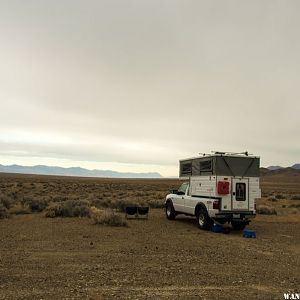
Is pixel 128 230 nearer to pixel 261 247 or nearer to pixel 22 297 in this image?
pixel 261 247

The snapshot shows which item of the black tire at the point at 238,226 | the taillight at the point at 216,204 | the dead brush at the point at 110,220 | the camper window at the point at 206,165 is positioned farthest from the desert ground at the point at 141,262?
the camper window at the point at 206,165

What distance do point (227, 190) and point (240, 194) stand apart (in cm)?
66

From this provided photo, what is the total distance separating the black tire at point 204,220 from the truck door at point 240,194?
1.03 m

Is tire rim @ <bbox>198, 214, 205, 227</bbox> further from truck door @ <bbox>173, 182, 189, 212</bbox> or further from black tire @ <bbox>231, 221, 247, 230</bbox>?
truck door @ <bbox>173, 182, 189, 212</bbox>

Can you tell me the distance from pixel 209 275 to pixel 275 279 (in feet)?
4.20

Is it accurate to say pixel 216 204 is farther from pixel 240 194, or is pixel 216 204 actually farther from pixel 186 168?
pixel 186 168

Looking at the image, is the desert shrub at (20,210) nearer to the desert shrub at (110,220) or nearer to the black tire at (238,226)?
the desert shrub at (110,220)

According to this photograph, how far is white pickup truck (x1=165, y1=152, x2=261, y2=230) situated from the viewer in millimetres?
15734

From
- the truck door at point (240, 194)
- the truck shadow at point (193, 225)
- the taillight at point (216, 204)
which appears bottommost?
the truck shadow at point (193, 225)

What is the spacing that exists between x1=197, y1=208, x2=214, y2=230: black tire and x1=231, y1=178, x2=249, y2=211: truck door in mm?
1032

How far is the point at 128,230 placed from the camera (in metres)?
15.3

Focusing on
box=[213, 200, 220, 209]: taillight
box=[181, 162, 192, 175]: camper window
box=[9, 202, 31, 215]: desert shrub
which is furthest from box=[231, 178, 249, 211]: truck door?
box=[9, 202, 31, 215]: desert shrub

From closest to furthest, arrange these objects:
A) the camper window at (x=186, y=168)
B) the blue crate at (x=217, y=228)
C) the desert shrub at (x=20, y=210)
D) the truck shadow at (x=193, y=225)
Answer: the blue crate at (x=217, y=228)
the truck shadow at (x=193, y=225)
the camper window at (x=186, y=168)
the desert shrub at (x=20, y=210)

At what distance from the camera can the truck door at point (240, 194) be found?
15938 mm
